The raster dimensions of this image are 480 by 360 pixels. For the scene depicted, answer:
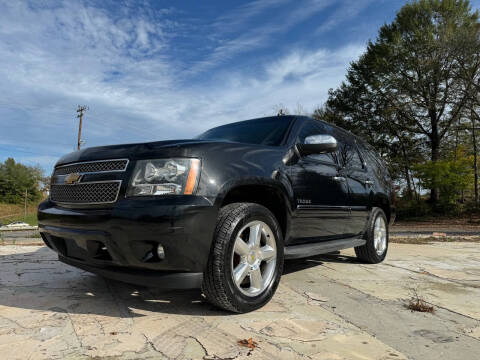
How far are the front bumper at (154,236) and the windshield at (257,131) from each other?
1318 mm

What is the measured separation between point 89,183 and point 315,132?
2.31m

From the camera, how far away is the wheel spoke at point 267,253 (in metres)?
2.67

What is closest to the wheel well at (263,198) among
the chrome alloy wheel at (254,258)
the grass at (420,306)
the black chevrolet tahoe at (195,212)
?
the black chevrolet tahoe at (195,212)

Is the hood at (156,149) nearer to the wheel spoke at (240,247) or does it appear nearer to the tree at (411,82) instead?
the wheel spoke at (240,247)

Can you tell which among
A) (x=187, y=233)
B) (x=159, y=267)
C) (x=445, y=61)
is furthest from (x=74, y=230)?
(x=445, y=61)

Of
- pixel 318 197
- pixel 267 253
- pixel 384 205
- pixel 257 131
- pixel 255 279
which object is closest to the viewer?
Result: pixel 255 279

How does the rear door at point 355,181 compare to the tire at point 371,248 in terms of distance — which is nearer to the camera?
the rear door at point 355,181

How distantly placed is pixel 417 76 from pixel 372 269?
2321 centimetres

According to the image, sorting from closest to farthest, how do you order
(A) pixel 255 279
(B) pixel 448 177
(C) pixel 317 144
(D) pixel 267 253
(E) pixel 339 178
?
(A) pixel 255 279
(D) pixel 267 253
(C) pixel 317 144
(E) pixel 339 178
(B) pixel 448 177

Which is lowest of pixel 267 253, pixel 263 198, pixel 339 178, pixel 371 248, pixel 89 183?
pixel 371 248

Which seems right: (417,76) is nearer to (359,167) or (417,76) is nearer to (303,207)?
(359,167)

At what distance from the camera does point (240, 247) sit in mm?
2479

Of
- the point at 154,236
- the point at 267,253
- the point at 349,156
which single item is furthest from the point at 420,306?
the point at 349,156

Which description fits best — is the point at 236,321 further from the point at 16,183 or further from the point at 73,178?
the point at 16,183
